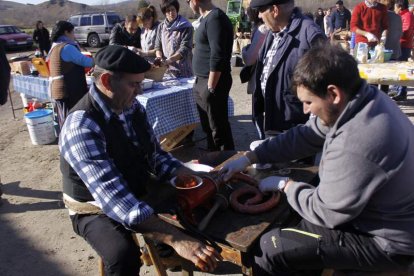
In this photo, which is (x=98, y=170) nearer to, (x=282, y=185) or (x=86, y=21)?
(x=282, y=185)

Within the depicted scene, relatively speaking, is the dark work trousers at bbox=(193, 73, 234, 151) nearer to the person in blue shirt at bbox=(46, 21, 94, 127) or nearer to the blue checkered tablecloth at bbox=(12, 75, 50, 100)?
the person in blue shirt at bbox=(46, 21, 94, 127)

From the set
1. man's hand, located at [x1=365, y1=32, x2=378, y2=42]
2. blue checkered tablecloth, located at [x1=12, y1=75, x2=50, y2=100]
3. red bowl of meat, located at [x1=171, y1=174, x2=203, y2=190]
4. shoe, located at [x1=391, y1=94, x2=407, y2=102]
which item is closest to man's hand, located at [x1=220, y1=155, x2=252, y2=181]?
red bowl of meat, located at [x1=171, y1=174, x2=203, y2=190]

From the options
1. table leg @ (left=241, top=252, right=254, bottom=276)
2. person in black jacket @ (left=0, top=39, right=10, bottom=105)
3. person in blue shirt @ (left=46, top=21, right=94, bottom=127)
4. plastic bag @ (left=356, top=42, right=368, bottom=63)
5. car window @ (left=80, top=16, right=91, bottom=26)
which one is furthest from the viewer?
car window @ (left=80, top=16, right=91, bottom=26)

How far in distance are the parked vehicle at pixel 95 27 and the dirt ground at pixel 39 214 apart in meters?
13.9

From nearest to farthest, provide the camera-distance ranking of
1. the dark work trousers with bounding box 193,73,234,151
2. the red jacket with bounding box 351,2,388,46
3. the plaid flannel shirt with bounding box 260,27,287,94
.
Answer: the plaid flannel shirt with bounding box 260,27,287,94, the dark work trousers with bounding box 193,73,234,151, the red jacket with bounding box 351,2,388,46

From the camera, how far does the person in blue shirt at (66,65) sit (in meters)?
4.18

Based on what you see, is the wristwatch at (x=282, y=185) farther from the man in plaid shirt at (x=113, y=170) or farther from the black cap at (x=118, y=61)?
the black cap at (x=118, y=61)

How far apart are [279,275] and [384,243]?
468mm

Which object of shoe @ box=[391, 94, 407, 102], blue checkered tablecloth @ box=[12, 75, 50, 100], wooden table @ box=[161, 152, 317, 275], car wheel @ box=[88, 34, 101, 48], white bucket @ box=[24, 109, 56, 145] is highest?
wooden table @ box=[161, 152, 317, 275]

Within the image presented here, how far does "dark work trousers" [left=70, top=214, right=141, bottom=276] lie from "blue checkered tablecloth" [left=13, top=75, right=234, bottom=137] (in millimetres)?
1901

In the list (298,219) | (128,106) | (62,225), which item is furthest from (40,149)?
(298,219)

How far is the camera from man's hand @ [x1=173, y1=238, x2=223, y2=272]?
4.97ft

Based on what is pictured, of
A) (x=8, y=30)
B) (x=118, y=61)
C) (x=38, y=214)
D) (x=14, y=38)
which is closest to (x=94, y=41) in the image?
(x=14, y=38)

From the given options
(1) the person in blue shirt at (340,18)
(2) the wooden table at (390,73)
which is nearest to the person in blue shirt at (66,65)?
(2) the wooden table at (390,73)
